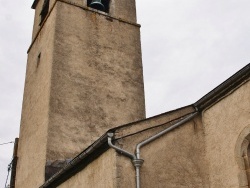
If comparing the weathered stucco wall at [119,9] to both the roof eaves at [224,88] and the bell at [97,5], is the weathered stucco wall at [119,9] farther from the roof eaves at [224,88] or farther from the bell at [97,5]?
the roof eaves at [224,88]

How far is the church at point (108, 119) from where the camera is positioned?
8.34m

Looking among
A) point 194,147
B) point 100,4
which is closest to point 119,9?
point 100,4

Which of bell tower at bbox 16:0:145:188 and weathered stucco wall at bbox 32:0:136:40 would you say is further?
weathered stucco wall at bbox 32:0:136:40

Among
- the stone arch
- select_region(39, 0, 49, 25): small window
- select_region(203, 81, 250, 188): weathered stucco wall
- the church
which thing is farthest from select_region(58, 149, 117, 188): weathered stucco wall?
select_region(39, 0, 49, 25): small window

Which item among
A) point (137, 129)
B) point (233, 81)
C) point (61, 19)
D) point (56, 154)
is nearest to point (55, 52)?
point (61, 19)

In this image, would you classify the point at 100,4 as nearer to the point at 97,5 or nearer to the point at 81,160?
the point at 97,5

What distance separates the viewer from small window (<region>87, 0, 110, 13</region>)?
16.3 metres

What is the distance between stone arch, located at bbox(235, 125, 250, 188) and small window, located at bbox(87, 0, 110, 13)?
9.85 metres

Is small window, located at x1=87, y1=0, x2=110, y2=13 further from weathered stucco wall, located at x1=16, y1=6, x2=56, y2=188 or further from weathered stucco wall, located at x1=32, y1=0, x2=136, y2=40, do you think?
weathered stucco wall, located at x1=16, y1=6, x2=56, y2=188

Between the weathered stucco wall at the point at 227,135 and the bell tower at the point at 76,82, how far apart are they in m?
5.36

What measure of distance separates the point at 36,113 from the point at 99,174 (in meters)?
6.32

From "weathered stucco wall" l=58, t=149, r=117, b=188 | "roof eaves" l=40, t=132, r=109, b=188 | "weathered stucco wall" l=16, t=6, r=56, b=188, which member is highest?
"weathered stucco wall" l=16, t=6, r=56, b=188

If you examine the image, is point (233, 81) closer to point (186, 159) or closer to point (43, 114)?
point (186, 159)

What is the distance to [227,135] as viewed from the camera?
338 inches
